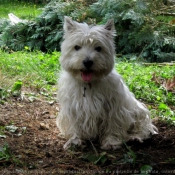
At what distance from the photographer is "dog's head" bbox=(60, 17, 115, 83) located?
4.02 m

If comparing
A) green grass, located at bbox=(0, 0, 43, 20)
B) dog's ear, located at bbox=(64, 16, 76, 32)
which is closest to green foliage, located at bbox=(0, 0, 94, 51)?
green grass, located at bbox=(0, 0, 43, 20)

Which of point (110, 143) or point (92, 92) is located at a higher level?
point (92, 92)

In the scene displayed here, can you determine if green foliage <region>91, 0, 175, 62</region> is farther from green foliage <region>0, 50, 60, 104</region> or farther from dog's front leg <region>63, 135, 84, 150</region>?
dog's front leg <region>63, 135, 84, 150</region>

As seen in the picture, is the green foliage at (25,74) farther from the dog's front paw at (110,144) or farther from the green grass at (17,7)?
the green grass at (17,7)

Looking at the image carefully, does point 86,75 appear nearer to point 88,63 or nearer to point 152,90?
point 88,63

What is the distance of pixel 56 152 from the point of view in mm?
4086

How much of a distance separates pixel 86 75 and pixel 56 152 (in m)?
0.88

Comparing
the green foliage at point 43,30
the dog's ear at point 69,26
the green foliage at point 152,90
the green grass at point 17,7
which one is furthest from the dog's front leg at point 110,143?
the green grass at point 17,7

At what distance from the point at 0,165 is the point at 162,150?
1673mm

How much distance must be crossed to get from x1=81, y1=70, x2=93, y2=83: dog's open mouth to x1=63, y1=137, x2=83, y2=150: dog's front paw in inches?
27.3

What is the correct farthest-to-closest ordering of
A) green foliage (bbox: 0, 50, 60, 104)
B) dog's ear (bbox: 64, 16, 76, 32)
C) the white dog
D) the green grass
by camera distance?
the green grass, green foliage (bbox: 0, 50, 60, 104), dog's ear (bbox: 64, 16, 76, 32), the white dog

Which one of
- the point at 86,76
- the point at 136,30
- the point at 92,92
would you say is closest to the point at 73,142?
the point at 92,92

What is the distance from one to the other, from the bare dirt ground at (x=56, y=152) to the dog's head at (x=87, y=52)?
A: 2.65ft

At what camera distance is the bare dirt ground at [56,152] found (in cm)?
348
